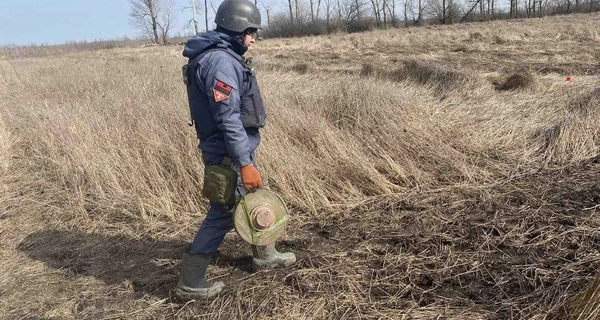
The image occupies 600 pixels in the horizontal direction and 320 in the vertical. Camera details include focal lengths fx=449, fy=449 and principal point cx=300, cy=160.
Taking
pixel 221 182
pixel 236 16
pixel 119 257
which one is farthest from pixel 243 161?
pixel 119 257

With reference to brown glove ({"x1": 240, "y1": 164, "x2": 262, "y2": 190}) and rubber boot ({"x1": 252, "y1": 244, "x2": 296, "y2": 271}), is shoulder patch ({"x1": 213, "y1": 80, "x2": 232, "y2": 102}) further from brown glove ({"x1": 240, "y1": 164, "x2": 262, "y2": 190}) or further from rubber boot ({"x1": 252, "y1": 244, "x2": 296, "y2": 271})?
rubber boot ({"x1": 252, "y1": 244, "x2": 296, "y2": 271})

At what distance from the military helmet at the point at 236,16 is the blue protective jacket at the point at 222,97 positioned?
7cm

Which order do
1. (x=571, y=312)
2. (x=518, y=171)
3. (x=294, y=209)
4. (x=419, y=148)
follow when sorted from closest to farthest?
(x=571, y=312)
(x=294, y=209)
(x=518, y=171)
(x=419, y=148)

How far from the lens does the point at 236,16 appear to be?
8.89 feet

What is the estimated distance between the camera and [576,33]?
1855 centimetres

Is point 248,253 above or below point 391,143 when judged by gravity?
below

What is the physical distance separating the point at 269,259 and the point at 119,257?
1303 mm

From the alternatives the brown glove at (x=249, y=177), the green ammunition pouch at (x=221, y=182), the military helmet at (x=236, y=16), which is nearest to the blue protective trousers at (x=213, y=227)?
the green ammunition pouch at (x=221, y=182)

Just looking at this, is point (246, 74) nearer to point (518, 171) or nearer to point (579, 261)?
point (579, 261)

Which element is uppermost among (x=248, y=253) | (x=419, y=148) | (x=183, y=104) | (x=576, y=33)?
(x=576, y=33)

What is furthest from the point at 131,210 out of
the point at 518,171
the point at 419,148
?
the point at 518,171

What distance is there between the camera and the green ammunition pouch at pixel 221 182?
272 cm

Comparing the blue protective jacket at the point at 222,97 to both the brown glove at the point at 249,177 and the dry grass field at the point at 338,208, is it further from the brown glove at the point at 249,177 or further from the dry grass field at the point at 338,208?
the dry grass field at the point at 338,208

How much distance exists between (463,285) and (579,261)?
731mm
